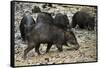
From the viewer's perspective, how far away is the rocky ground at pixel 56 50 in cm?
232

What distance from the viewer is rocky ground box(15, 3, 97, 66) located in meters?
2.32

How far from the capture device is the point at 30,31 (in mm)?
2385

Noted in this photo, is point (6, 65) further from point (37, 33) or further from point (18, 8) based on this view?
point (18, 8)

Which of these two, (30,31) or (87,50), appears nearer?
(30,31)

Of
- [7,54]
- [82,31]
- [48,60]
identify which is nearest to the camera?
[7,54]

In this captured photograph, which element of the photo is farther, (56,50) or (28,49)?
(56,50)

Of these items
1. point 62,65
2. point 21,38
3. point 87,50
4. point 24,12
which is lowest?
point 62,65

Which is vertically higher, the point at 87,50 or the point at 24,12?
the point at 24,12

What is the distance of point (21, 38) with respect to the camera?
2334 millimetres

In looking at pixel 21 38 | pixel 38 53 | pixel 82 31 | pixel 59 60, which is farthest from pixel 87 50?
pixel 21 38

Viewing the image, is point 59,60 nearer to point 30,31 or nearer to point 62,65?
point 62,65

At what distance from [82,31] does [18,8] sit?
35.6 inches

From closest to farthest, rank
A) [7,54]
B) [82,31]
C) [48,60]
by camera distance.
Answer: [7,54] < [48,60] < [82,31]

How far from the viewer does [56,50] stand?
2.51 m
